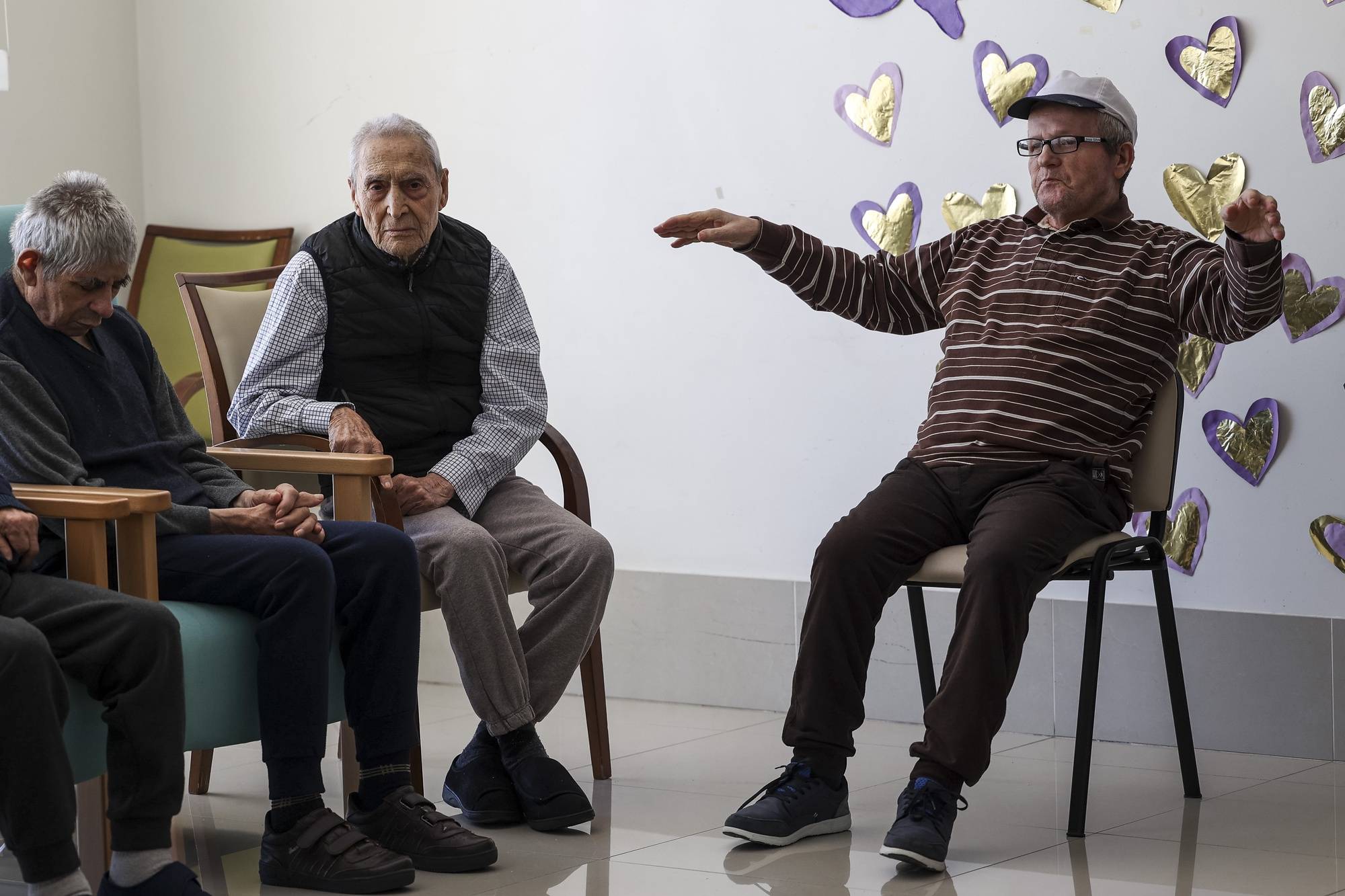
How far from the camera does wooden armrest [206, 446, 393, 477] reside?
2539 millimetres

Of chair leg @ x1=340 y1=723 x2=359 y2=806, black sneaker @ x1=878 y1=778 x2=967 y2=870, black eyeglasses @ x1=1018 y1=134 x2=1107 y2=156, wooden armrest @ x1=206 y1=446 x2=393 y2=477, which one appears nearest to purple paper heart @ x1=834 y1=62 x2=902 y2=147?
black eyeglasses @ x1=1018 y1=134 x2=1107 y2=156

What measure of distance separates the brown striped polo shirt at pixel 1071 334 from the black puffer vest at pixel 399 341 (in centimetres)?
87

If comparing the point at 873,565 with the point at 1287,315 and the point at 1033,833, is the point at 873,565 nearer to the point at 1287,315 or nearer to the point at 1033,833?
the point at 1033,833

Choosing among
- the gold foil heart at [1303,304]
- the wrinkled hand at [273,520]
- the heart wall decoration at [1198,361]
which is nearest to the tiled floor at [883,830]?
the wrinkled hand at [273,520]

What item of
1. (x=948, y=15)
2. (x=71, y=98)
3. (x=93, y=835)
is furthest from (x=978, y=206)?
(x=71, y=98)

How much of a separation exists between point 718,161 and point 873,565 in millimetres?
1432

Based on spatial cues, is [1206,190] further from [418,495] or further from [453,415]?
[418,495]

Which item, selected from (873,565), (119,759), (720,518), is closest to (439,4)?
(720,518)

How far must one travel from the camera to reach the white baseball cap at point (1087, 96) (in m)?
2.82

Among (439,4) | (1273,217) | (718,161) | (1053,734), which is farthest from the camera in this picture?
(439,4)

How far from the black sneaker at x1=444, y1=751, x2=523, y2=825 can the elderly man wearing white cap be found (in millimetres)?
390

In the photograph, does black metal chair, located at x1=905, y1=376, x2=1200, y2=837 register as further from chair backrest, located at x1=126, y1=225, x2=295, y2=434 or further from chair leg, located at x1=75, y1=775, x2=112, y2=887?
chair backrest, located at x1=126, y1=225, x2=295, y2=434

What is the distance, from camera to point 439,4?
4.11 m

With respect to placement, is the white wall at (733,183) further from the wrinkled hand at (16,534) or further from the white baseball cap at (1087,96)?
the wrinkled hand at (16,534)
